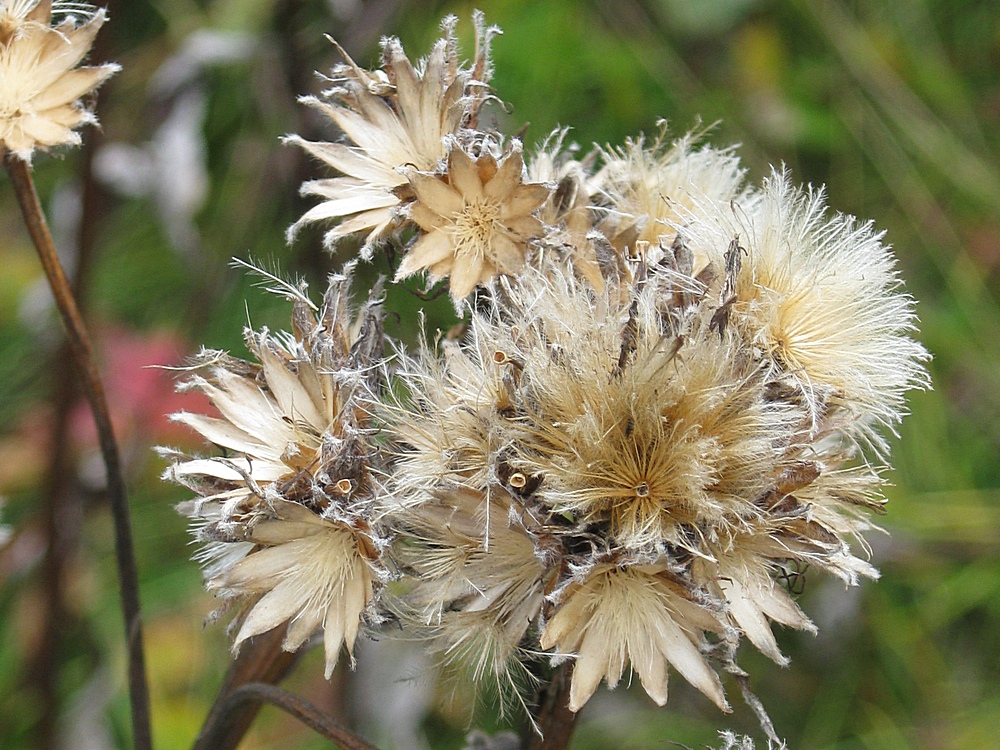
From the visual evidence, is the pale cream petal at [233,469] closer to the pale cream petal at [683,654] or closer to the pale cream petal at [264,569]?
the pale cream petal at [264,569]

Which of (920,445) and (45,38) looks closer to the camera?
(45,38)

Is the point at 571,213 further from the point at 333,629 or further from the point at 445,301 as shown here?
the point at 445,301

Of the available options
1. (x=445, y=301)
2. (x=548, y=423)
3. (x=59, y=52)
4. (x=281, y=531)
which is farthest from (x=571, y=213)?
(x=445, y=301)

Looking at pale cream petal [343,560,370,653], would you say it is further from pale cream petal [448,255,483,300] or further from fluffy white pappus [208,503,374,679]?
pale cream petal [448,255,483,300]

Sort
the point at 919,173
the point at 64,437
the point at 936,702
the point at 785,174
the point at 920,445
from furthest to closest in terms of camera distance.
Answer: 1. the point at 919,173
2. the point at 920,445
3. the point at 936,702
4. the point at 64,437
5. the point at 785,174

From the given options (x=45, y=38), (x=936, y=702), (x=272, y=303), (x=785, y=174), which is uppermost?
(x=272, y=303)

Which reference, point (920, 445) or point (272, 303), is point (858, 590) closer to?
point (920, 445)

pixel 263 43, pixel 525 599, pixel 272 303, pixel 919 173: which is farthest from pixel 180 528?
pixel 919 173

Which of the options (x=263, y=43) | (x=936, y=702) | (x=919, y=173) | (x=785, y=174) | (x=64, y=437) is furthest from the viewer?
(x=919, y=173)
